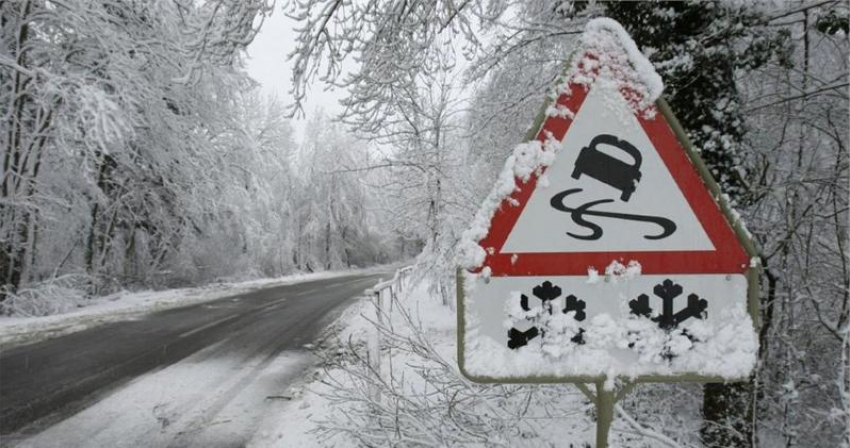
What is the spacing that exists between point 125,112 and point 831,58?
499 inches

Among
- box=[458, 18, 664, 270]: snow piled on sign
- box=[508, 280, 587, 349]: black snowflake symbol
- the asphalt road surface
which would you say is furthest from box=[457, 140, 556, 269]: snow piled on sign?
the asphalt road surface

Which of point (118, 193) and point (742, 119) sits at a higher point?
point (118, 193)

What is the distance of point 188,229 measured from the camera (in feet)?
51.9


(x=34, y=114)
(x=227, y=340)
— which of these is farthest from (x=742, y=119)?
(x=34, y=114)

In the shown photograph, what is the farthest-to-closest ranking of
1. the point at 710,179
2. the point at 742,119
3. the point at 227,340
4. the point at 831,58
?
the point at 227,340
the point at 831,58
the point at 742,119
the point at 710,179

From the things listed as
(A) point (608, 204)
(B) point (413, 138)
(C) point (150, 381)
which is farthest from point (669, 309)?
(B) point (413, 138)

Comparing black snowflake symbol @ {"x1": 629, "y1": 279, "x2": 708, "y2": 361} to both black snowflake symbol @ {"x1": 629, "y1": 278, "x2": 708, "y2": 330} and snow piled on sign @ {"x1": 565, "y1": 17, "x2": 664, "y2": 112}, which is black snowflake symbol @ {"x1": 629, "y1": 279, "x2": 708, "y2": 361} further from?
snow piled on sign @ {"x1": 565, "y1": 17, "x2": 664, "y2": 112}

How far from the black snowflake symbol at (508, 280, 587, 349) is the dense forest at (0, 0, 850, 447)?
130 cm

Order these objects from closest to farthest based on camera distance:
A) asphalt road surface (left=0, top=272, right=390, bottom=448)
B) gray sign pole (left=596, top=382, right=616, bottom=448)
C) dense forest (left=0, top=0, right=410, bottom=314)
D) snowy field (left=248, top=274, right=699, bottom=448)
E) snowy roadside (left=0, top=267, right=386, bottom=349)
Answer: gray sign pole (left=596, top=382, right=616, bottom=448)
snowy field (left=248, top=274, right=699, bottom=448)
asphalt road surface (left=0, top=272, right=390, bottom=448)
snowy roadside (left=0, top=267, right=386, bottom=349)
dense forest (left=0, top=0, right=410, bottom=314)

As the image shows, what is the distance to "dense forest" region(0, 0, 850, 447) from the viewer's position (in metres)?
2.93

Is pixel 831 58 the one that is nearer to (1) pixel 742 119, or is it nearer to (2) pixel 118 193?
(1) pixel 742 119

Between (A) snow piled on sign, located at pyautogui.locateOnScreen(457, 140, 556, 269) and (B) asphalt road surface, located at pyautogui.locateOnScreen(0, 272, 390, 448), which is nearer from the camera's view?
(A) snow piled on sign, located at pyautogui.locateOnScreen(457, 140, 556, 269)

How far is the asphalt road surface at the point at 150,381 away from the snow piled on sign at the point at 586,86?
11.8ft

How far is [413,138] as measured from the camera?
1057 cm
